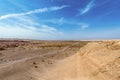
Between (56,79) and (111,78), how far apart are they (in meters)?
5.14

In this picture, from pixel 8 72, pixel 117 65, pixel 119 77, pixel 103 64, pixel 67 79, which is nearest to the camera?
pixel 119 77

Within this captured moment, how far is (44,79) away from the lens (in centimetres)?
1293

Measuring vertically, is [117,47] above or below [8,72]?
above

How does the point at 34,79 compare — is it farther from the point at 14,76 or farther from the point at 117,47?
the point at 117,47

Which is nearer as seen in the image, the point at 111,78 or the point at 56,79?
the point at 111,78

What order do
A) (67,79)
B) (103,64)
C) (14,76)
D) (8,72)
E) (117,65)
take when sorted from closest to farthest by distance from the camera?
(117,65) → (103,64) → (67,79) → (14,76) → (8,72)

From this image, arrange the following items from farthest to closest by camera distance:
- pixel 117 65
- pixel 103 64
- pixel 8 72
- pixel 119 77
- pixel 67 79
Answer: pixel 8 72 < pixel 67 79 < pixel 103 64 < pixel 117 65 < pixel 119 77

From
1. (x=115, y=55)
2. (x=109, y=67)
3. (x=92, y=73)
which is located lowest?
(x=92, y=73)

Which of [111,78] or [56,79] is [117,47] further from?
[56,79]

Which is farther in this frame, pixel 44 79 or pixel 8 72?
pixel 8 72

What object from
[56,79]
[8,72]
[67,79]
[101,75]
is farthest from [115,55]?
[8,72]

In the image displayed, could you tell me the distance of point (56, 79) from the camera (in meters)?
12.8

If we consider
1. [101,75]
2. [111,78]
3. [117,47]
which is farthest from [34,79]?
[117,47]

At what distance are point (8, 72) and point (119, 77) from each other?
10982 mm
